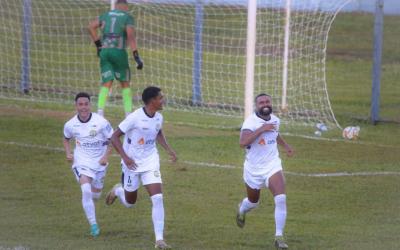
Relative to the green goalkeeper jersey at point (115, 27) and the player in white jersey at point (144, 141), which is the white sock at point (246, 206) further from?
the green goalkeeper jersey at point (115, 27)

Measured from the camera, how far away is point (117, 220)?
14.2 m

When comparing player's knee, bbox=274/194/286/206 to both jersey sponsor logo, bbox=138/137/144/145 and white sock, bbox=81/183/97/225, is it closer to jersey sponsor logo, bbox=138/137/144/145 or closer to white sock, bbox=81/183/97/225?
jersey sponsor logo, bbox=138/137/144/145

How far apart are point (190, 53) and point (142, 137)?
49.1 feet

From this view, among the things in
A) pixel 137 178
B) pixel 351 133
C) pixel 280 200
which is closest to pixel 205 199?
pixel 137 178

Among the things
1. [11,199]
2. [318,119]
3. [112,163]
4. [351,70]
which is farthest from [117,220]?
[351,70]

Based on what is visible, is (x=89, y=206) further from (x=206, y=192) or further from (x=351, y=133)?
(x=351, y=133)

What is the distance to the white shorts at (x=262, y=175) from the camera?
1273 centimetres

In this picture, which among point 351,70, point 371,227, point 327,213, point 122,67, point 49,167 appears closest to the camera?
point 371,227

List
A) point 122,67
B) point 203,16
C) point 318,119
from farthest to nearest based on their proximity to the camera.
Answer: point 203,16 → point 318,119 → point 122,67

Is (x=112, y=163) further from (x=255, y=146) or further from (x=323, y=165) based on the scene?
(x=255, y=146)

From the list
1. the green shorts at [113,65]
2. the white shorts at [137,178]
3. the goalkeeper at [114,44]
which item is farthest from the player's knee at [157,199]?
the green shorts at [113,65]

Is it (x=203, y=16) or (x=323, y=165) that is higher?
(x=203, y=16)

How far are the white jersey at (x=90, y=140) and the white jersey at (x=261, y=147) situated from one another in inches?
70.3

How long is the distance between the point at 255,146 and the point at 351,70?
73.7 ft
